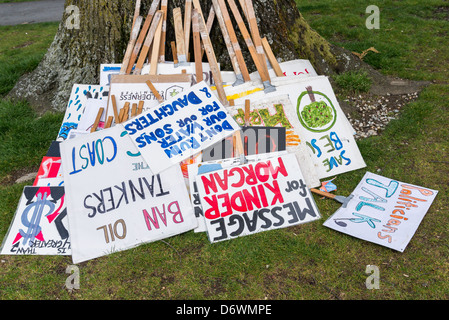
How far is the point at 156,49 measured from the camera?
4562 mm

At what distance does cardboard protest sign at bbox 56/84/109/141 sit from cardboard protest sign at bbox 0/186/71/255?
110cm

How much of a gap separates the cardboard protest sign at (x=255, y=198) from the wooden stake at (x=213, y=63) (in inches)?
33.0

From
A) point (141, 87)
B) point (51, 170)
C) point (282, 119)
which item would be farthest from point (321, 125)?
point (51, 170)

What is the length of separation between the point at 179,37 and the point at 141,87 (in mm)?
723

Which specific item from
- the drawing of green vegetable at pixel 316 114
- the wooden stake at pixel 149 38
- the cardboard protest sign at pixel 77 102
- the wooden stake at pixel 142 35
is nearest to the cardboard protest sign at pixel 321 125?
the drawing of green vegetable at pixel 316 114

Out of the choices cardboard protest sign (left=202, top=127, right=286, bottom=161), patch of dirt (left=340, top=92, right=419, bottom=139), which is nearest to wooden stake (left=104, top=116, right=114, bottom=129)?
cardboard protest sign (left=202, top=127, right=286, bottom=161)

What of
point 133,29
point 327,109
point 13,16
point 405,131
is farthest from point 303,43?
point 13,16

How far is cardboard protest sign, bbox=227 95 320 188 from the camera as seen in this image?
4133 millimetres

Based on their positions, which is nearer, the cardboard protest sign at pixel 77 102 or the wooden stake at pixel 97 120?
the wooden stake at pixel 97 120

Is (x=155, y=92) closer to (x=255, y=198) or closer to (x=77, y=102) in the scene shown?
(x=77, y=102)

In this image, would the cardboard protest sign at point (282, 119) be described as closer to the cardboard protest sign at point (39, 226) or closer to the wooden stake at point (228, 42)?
the wooden stake at point (228, 42)

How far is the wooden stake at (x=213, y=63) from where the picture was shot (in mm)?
4273
